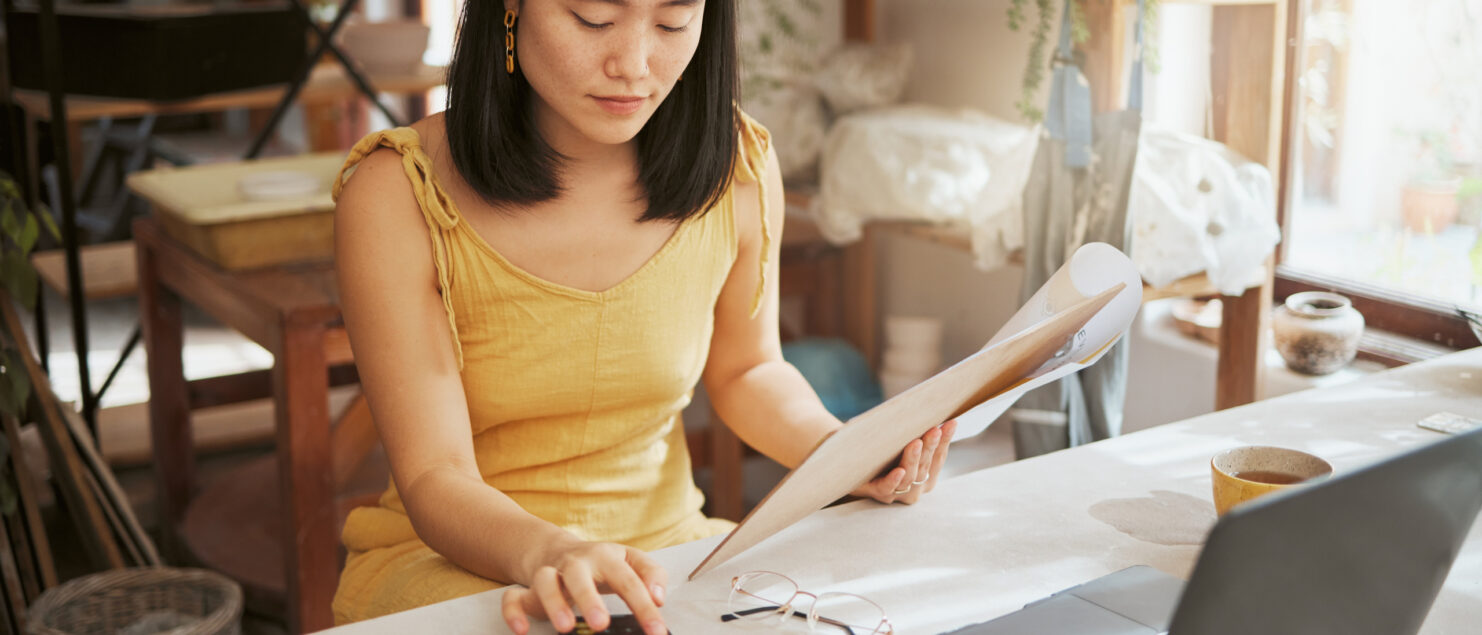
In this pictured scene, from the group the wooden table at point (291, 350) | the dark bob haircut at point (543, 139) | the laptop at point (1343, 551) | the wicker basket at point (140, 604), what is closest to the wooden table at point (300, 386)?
the wooden table at point (291, 350)

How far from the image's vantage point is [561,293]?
1207 mm

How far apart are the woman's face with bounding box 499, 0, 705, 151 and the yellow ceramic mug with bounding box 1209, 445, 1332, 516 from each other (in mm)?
538

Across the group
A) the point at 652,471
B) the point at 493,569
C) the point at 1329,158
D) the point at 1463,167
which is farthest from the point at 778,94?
the point at 493,569

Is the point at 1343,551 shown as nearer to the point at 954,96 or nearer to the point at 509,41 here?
the point at 509,41

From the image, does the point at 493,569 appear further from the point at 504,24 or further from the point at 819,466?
the point at 504,24

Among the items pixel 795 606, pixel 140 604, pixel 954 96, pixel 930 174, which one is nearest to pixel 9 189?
pixel 140 604

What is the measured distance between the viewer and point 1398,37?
6.15 ft

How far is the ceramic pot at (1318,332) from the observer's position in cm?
178

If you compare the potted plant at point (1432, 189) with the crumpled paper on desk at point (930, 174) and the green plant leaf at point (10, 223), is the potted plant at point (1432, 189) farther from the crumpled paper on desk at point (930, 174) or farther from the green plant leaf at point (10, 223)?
the green plant leaf at point (10, 223)

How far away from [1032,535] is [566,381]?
0.46 m

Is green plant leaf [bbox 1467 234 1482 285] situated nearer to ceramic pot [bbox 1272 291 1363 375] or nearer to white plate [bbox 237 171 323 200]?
ceramic pot [bbox 1272 291 1363 375]

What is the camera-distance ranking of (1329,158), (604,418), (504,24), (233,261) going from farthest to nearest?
(233,261) < (1329,158) < (604,418) < (504,24)

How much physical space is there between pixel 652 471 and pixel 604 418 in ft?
0.30

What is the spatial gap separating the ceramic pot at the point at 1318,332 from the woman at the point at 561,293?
836mm
